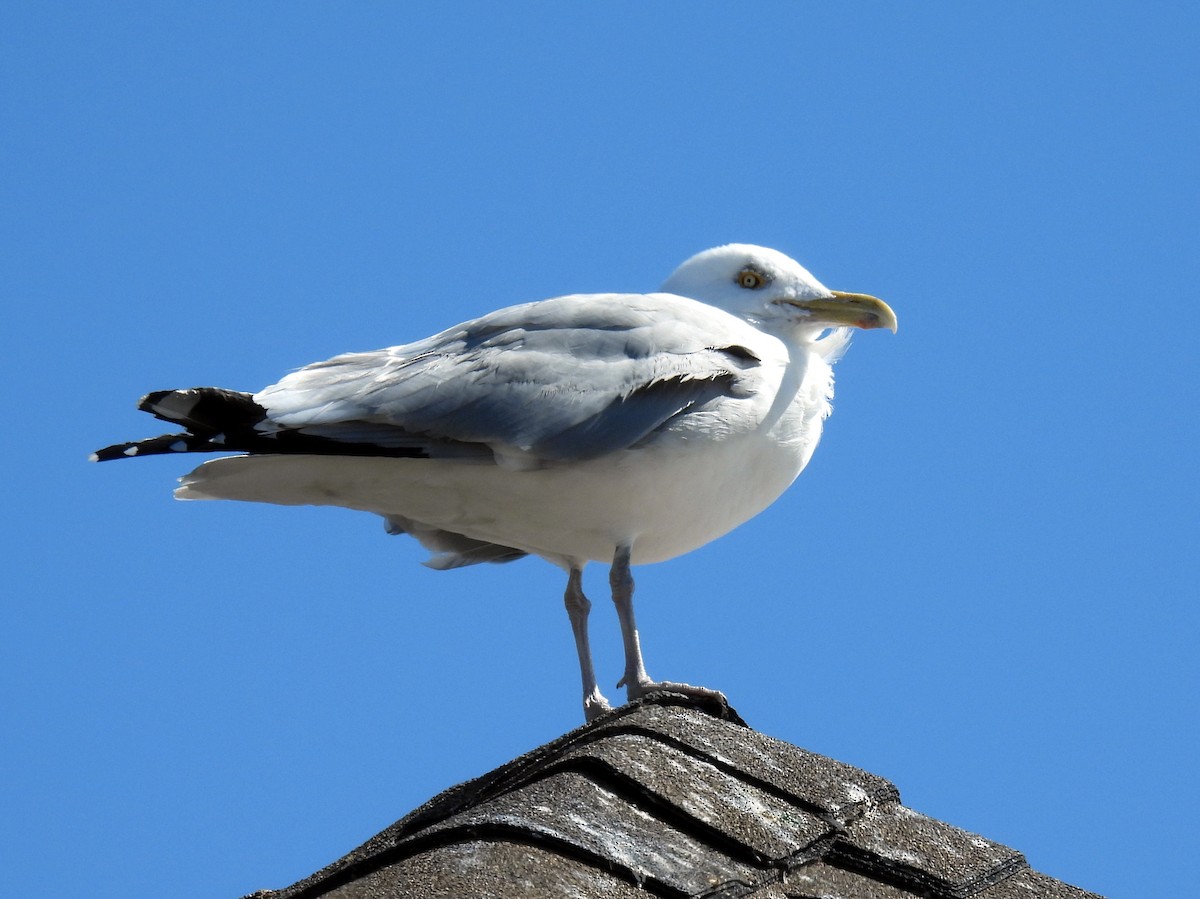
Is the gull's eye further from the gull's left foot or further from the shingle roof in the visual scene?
the shingle roof

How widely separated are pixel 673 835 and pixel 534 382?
2.43 metres

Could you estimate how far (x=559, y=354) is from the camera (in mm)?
6992

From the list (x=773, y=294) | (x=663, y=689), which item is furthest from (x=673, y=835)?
(x=773, y=294)

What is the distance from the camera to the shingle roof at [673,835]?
4.49 metres

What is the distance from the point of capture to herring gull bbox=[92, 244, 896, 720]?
6680 millimetres

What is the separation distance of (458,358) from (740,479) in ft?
4.25

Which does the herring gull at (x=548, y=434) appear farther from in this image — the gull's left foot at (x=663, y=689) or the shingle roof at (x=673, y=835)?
the shingle roof at (x=673, y=835)

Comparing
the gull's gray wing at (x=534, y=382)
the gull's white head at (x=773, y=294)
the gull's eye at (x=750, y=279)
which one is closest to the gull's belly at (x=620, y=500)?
the gull's gray wing at (x=534, y=382)

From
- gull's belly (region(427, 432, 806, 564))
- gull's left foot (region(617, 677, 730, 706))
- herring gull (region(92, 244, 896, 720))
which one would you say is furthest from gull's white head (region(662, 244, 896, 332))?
gull's left foot (region(617, 677, 730, 706))

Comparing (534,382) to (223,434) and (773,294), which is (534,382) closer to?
(223,434)

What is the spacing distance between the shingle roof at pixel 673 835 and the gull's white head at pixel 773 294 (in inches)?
110

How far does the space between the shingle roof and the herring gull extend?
1.09 m

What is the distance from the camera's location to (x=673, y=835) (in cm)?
488

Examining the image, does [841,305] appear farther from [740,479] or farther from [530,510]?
[530,510]
